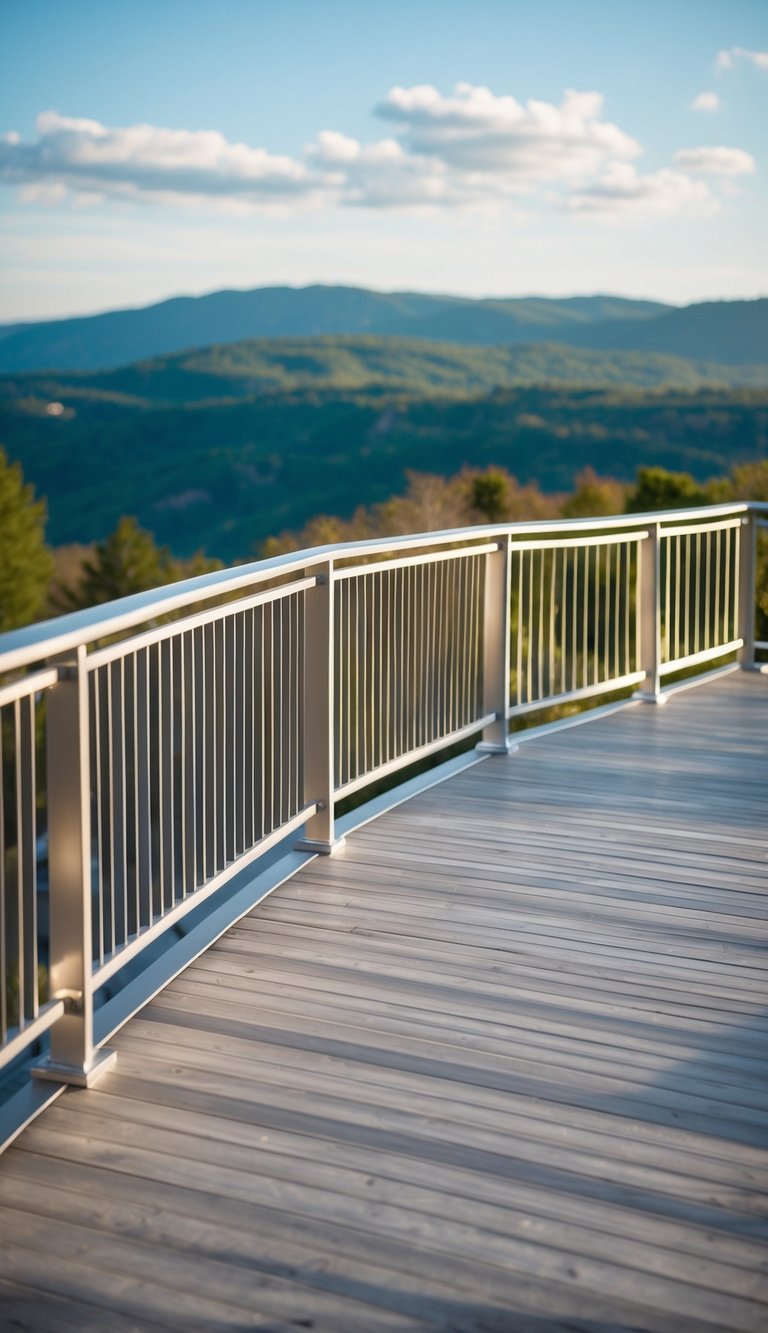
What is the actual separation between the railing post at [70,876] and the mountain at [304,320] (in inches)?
4481

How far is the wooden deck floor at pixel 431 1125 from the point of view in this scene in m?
2.08

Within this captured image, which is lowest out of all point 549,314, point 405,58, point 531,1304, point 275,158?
point 531,1304

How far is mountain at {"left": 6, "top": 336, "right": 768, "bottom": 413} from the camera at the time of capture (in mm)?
91438

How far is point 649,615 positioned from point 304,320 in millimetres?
122272

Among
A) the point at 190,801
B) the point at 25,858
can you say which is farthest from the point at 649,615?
the point at 25,858

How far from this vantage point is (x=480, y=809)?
5078 mm

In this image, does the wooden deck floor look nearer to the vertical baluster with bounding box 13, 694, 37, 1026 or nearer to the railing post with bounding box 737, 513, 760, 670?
the vertical baluster with bounding box 13, 694, 37, 1026

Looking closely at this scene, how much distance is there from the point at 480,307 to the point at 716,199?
122 feet

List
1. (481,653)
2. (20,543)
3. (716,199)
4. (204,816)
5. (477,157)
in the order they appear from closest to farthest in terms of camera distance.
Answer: (204,816) → (481,653) → (20,543) → (716,199) → (477,157)

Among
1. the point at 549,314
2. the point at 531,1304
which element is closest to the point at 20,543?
the point at 531,1304

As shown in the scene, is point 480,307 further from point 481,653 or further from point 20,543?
point 481,653

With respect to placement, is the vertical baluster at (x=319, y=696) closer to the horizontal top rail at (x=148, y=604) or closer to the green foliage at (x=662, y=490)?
the horizontal top rail at (x=148, y=604)

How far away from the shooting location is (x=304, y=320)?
12419 cm

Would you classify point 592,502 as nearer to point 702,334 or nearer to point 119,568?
point 119,568
